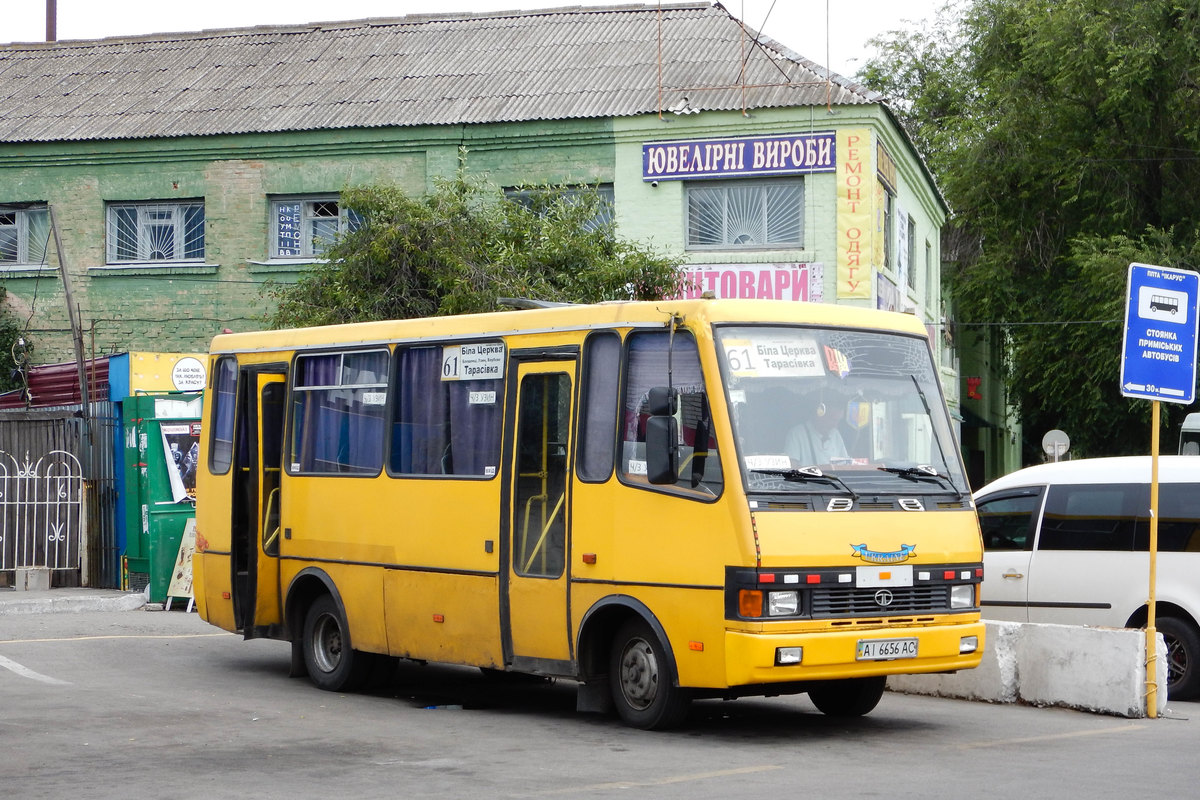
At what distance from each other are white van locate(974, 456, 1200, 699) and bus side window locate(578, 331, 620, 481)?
15.3 feet

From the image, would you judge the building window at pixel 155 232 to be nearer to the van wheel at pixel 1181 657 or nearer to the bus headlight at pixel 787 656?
the van wheel at pixel 1181 657

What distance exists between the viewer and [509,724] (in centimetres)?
1043

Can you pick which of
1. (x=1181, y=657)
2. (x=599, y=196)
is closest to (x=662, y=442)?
(x=1181, y=657)

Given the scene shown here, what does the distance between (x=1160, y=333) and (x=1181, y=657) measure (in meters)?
2.73

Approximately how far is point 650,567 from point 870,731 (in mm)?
1788

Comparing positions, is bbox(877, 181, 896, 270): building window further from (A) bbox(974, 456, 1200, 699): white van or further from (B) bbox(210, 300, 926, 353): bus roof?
(B) bbox(210, 300, 926, 353): bus roof

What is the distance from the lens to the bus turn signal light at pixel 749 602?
9078 mm

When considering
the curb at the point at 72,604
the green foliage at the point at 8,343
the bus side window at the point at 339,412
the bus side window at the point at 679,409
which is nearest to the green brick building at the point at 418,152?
the green foliage at the point at 8,343

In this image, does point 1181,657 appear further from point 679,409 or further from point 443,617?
point 443,617

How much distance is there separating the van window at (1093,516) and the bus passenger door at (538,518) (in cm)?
479

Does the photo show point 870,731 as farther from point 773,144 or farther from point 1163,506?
point 773,144

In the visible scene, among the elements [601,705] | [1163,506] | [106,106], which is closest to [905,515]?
[601,705]

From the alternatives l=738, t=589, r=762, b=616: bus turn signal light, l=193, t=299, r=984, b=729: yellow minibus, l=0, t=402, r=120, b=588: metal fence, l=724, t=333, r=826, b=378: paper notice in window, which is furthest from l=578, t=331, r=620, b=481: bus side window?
l=0, t=402, r=120, b=588: metal fence

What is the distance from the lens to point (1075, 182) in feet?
120
